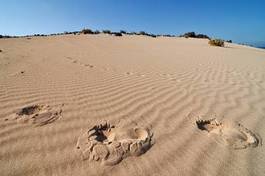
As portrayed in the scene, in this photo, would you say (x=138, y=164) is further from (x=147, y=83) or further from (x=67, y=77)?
(x=67, y=77)

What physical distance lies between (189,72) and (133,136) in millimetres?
3517

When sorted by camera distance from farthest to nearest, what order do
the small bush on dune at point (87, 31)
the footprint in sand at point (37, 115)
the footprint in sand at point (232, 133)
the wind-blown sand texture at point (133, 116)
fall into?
the small bush on dune at point (87, 31), the footprint in sand at point (37, 115), the footprint in sand at point (232, 133), the wind-blown sand texture at point (133, 116)

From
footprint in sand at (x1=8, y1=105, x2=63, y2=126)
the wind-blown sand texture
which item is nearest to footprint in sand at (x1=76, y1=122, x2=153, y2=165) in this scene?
the wind-blown sand texture

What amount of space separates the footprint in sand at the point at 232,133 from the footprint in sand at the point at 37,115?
175cm

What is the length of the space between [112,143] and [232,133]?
1.36m

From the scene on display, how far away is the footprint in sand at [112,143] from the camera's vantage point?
2068 millimetres

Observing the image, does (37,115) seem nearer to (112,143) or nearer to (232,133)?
(112,143)

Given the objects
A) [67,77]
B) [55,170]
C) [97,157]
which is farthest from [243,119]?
[67,77]

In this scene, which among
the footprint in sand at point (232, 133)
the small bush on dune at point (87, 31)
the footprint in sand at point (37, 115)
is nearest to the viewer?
the footprint in sand at point (232, 133)

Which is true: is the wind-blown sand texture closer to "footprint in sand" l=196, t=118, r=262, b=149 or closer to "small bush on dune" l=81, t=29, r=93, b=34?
"footprint in sand" l=196, t=118, r=262, b=149

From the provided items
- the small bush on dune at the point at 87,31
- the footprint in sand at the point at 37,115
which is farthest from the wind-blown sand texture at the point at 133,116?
the small bush on dune at the point at 87,31

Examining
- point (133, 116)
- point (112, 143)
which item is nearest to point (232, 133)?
point (133, 116)

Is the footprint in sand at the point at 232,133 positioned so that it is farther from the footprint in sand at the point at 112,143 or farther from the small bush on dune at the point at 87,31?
the small bush on dune at the point at 87,31

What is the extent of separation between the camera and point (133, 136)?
96.3 inches
